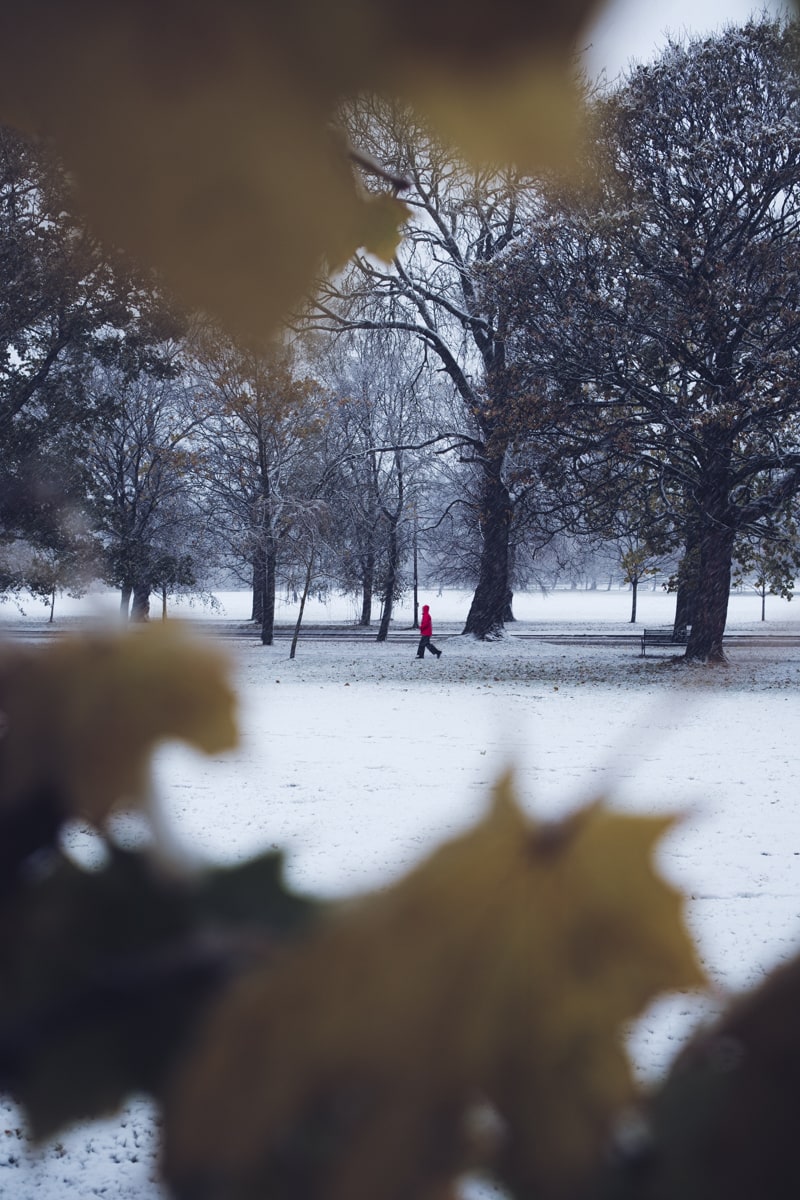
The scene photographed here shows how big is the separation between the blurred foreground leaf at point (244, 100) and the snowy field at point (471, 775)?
0.11 meters

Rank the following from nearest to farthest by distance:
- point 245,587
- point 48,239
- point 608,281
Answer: point 48,239, point 245,587, point 608,281

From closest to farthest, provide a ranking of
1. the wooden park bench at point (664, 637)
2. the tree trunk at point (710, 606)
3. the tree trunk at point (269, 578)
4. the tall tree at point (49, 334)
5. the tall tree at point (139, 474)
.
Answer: the tall tree at point (49, 334) → the tall tree at point (139, 474) → the tree trunk at point (710, 606) → the tree trunk at point (269, 578) → the wooden park bench at point (664, 637)

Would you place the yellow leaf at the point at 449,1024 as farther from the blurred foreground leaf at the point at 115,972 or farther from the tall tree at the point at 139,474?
the tall tree at the point at 139,474

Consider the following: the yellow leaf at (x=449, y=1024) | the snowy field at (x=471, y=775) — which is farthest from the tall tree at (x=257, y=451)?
the yellow leaf at (x=449, y=1024)

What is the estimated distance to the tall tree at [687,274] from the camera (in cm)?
808

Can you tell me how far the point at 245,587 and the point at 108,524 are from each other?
0.14 metres

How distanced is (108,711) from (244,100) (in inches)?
7.0

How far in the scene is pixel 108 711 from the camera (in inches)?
8.0

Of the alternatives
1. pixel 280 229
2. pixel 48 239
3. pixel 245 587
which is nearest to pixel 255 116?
pixel 280 229

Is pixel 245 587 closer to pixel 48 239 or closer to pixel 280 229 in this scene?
pixel 48 239

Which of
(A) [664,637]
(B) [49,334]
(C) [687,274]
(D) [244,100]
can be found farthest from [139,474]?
(C) [687,274]

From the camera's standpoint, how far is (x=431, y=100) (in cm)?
27

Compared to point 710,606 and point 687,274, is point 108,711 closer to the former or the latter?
point 710,606

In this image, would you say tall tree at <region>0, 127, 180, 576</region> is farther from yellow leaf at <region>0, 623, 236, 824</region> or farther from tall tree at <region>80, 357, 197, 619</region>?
yellow leaf at <region>0, 623, 236, 824</region>
